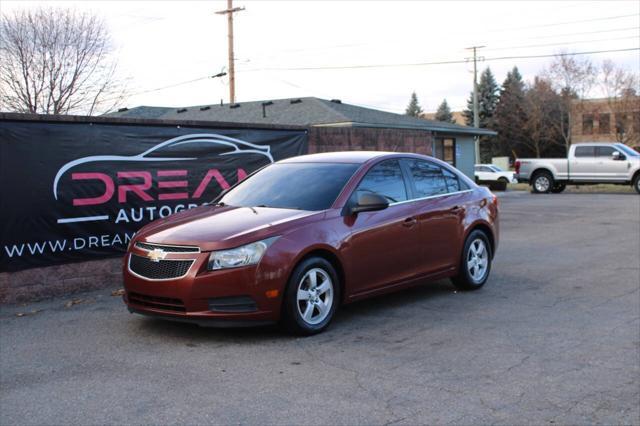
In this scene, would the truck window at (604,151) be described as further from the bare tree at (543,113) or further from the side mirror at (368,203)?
the bare tree at (543,113)

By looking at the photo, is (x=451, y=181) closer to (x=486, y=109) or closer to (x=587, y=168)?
(x=587, y=168)

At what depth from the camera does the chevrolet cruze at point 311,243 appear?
5.80 metres

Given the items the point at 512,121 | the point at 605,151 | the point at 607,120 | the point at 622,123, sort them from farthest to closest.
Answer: the point at 512,121, the point at 607,120, the point at 622,123, the point at 605,151

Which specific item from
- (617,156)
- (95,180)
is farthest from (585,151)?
(95,180)

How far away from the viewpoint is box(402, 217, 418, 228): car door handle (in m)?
7.17

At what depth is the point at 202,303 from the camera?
5.77 m

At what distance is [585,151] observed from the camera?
2848 centimetres

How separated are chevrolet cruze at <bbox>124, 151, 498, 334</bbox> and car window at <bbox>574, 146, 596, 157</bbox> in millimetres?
22081

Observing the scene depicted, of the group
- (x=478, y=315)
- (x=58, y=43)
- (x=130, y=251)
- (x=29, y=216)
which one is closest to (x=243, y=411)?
(x=130, y=251)

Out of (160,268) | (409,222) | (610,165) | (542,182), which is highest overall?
(610,165)

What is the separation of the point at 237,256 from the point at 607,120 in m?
59.3

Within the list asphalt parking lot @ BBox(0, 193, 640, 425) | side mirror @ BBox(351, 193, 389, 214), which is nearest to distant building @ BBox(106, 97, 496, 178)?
asphalt parking lot @ BBox(0, 193, 640, 425)

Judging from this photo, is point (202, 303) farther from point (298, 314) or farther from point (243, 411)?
point (243, 411)

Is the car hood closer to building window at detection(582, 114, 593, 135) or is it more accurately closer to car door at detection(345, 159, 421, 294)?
car door at detection(345, 159, 421, 294)
